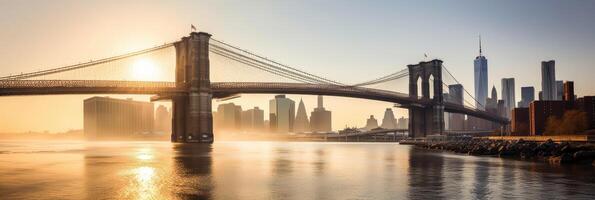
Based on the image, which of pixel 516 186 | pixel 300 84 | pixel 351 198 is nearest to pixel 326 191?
pixel 351 198

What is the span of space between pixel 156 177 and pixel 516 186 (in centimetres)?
1688

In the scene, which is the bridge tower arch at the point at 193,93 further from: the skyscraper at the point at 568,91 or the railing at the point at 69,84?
the skyscraper at the point at 568,91

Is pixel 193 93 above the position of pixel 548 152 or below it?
above

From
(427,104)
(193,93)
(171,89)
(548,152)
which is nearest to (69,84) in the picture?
(171,89)

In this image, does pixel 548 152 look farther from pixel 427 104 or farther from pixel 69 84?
pixel 427 104

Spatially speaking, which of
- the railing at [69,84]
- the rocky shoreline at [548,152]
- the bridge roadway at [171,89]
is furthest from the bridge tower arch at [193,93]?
the rocky shoreline at [548,152]

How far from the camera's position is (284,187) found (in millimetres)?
23359

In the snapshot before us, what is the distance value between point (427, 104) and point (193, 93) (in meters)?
60.6

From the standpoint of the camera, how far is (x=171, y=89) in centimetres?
9900

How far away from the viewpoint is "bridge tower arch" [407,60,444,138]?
13212 cm

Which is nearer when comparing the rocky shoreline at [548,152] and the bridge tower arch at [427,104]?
the rocky shoreline at [548,152]

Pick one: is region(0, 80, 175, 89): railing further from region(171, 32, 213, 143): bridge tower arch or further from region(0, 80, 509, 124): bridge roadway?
region(171, 32, 213, 143): bridge tower arch

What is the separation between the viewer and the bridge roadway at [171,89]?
276ft

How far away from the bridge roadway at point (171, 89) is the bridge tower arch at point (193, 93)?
→ 101 inches
